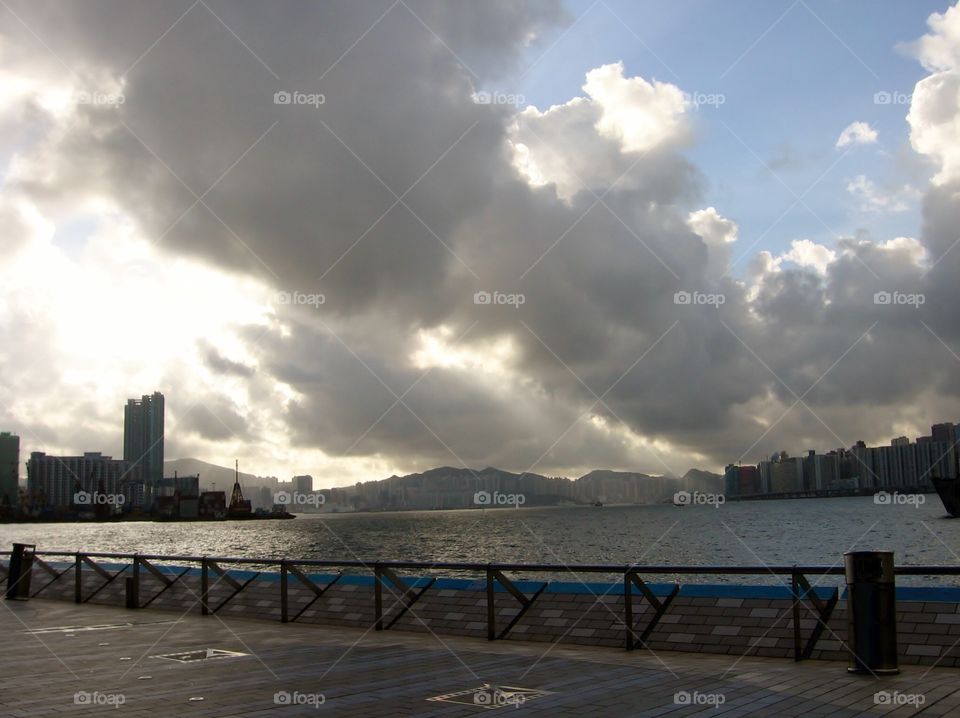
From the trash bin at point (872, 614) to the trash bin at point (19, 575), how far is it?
22118 millimetres

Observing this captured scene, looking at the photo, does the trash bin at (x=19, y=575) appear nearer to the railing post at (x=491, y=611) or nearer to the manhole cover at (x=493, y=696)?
the railing post at (x=491, y=611)

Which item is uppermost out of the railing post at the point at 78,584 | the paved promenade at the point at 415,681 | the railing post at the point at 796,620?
the railing post at the point at 796,620

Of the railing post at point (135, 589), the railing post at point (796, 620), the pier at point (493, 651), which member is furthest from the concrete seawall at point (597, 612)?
the railing post at point (135, 589)

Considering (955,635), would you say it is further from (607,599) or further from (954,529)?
(954,529)

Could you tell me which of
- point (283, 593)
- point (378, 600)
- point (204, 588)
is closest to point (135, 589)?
point (204, 588)

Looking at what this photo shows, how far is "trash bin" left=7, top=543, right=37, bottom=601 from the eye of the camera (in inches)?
977

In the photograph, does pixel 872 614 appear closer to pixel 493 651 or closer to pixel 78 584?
pixel 493 651

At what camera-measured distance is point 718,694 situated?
9.55 metres

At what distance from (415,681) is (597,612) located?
4230 mm

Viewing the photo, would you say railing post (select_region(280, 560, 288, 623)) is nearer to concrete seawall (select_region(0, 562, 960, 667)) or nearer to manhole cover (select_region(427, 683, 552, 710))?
concrete seawall (select_region(0, 562, 960, 667))

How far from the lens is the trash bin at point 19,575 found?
81.4 feet

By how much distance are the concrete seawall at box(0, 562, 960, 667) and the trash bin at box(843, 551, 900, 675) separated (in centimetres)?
84

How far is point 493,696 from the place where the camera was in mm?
9742

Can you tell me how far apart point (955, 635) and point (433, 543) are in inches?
3820
